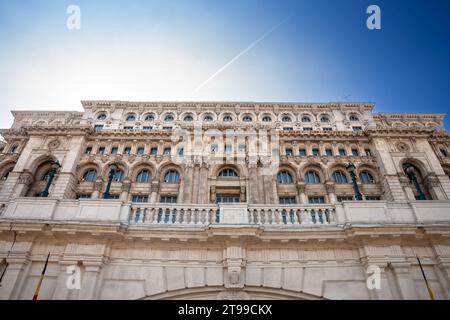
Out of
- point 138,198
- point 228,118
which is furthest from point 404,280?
point 228,118

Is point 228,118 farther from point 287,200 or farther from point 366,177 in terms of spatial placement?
point 366,177

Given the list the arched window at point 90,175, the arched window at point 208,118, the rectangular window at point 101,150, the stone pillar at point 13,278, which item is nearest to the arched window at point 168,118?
the arched window at point 208,118

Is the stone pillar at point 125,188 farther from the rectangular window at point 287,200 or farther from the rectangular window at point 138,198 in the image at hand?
the rectangular window at point 287,200

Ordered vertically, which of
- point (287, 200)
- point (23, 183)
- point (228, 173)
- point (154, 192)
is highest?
point (228, 173)

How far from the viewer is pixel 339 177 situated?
86.9 feet

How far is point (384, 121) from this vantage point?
3356 cm

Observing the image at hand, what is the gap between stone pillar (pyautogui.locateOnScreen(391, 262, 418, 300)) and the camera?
7867mm

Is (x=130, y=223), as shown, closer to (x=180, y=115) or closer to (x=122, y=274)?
(x=122, y=274)

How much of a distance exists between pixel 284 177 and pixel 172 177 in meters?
11.8

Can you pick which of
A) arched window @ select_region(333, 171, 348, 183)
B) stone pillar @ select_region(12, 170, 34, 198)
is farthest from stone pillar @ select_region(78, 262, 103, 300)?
arched window @ select_region(333, 171, 348, 183)

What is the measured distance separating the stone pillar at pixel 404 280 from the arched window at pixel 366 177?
1975 cm
